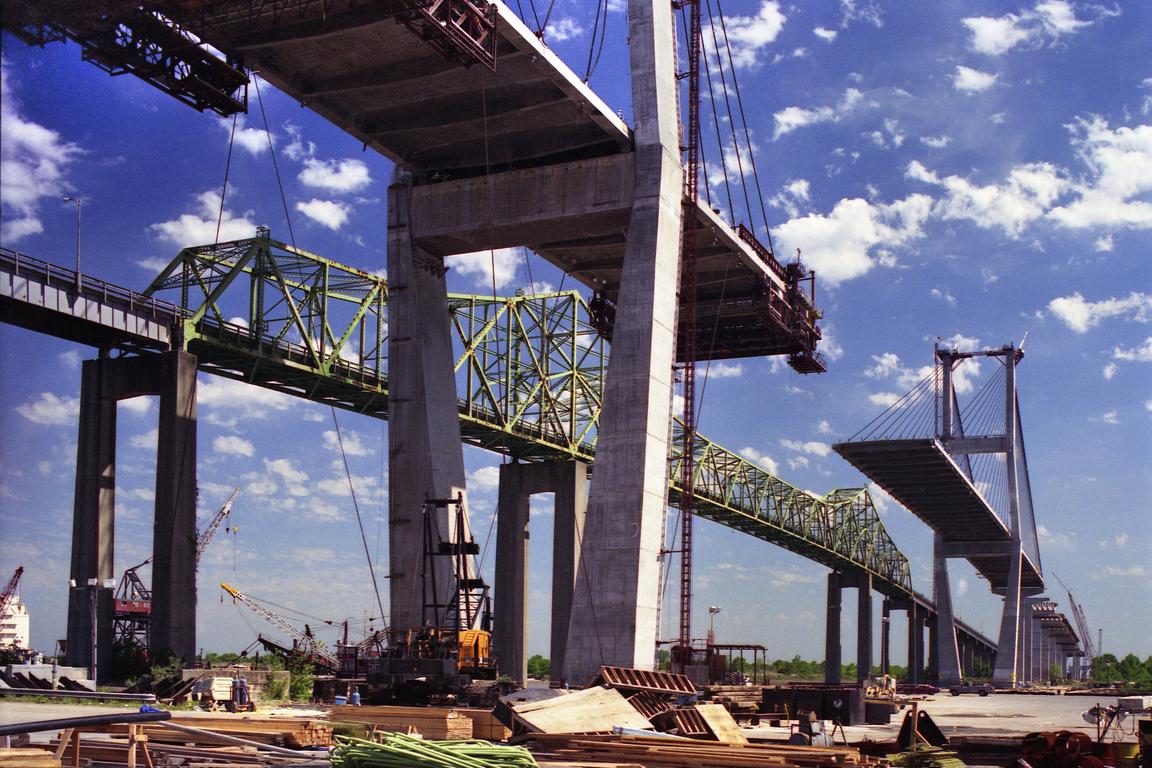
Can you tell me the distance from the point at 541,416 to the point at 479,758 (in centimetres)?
8254

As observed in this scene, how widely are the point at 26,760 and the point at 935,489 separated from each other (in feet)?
315

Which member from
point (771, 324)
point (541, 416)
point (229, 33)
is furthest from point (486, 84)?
point (541, 416)

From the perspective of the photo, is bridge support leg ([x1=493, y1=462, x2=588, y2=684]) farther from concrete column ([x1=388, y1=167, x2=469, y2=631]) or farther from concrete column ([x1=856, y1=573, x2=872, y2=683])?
concrete column ([x1=856, y1=573, x2=872, y2=683])

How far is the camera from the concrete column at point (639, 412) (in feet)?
134

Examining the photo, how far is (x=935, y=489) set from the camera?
103 m

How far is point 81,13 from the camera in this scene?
32.7 metres

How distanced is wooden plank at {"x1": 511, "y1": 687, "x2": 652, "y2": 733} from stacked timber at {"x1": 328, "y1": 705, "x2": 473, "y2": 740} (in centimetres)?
145

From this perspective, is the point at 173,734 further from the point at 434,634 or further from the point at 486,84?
the point at 486,84

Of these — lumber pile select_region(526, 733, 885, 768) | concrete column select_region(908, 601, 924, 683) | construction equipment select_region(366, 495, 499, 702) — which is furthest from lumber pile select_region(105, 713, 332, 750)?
concrete column select_region(908, 601, 924, 683)

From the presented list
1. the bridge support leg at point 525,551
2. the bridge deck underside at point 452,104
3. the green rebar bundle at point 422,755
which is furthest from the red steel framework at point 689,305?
the green rebar bundle at point 422,755

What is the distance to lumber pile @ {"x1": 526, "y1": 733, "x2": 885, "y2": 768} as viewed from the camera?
61.6ft

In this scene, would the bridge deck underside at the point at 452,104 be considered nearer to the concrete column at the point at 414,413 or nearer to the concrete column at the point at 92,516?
the concrete column at the point at 414,413

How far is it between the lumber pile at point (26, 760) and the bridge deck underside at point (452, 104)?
26268 millimetres

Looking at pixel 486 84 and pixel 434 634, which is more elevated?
pixel 486 84
